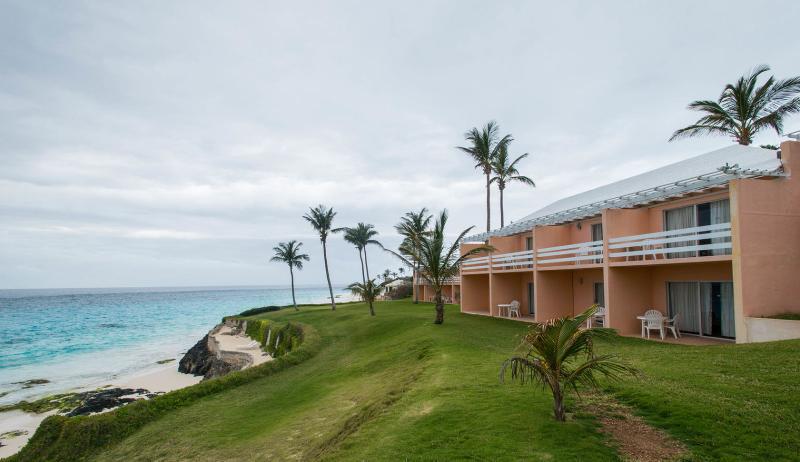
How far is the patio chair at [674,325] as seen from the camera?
15.3m

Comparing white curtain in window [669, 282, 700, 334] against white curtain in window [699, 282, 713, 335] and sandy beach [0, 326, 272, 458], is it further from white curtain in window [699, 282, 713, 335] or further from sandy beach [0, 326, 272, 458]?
sandy beach [0, 326, 272, 458]

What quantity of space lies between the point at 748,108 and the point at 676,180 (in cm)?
865

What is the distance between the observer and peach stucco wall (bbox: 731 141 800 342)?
12.2 meters

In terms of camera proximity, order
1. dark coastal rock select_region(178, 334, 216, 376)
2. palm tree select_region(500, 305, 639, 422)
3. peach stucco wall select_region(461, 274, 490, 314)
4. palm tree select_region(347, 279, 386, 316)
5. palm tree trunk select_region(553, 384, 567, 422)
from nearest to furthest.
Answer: palm tree select_region(500, 305, 639, 422) → palm tree trunk select_region(553, 384, 567, 422) → peach stucco wall select_region(461, 274, 490, 314) → dark coastal rock select_region(178, 334, 216, 376) → palm tree select_region(347, 279, 386, 316)

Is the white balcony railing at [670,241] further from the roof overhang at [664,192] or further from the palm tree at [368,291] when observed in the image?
the palm tree at [368,291]

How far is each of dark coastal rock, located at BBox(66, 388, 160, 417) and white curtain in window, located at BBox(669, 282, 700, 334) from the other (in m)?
25.7

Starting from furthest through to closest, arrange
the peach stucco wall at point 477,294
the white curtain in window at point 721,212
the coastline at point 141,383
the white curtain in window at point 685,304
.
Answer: the peach stucco wall at point 477,294 < the coastline at point 141,383 < the white curtain in window at point 685,304 < the white curtain in window at point 721,212

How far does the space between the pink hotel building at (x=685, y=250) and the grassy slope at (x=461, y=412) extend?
260 cm

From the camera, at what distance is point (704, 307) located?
15586 mm

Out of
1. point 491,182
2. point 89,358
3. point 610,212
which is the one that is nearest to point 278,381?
point 610,212

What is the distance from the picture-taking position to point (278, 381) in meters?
16.9

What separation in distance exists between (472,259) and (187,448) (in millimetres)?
20934

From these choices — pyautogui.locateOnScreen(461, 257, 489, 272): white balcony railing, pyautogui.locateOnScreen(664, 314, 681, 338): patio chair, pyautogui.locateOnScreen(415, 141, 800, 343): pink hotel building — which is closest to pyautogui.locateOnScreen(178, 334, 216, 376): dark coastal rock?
pyautogui.locateOnScreen(461, 257, 489, 272): white balcony railing

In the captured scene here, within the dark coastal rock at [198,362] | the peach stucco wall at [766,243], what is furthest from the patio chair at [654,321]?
the dark coastal rock at [198,362]
